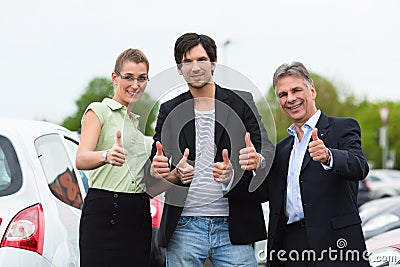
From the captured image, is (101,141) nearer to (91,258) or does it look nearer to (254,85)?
(91,258)

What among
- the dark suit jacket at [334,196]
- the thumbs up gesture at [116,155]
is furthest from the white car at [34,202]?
the dark suit jacket at [334,196]

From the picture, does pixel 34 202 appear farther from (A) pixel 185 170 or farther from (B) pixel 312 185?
(B) pixel 312 185

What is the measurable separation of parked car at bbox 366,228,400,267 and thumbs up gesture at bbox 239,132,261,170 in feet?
3.98

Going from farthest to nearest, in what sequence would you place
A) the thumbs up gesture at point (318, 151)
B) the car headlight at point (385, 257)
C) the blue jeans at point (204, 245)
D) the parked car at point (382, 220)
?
the parked car at point (382, 220) → the car headlight at point (385, 257) → the blue jeans at point (204, 245) → the thumbs up gesture at point (318, 151)

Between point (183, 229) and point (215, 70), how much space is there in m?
0.86

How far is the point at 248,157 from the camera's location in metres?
3.43

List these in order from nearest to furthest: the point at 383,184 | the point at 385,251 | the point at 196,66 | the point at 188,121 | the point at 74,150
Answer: the point at 196,66 → the point at 188,121 → the point at 385,251 → the point at 74,150 → the point at 383,184

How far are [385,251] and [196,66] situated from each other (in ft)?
5.92

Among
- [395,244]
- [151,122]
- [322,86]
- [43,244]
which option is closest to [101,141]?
[151,122]

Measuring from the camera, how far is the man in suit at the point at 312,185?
11.7 ft

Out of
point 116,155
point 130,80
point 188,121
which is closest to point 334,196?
point 188,121

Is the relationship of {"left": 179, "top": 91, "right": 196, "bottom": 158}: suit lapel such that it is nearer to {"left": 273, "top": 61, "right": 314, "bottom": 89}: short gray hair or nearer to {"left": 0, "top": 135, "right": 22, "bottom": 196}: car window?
{"left": 273, "top": 61, "right": 314, "bottom": 89}: short gray hair

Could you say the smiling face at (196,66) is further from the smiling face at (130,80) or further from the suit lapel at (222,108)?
the smiling face at (130,80)

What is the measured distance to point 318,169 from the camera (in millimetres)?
3646
